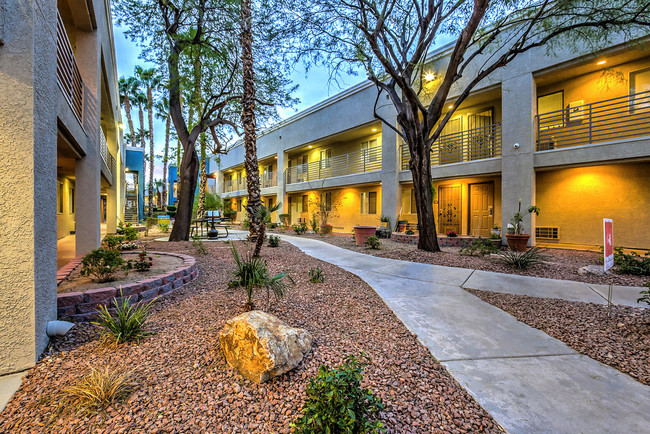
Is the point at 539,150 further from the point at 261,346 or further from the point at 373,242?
the point at 261,346

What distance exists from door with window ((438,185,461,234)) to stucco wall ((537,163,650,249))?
297 cm

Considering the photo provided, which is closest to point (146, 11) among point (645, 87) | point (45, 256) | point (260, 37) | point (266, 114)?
point (260, 37)

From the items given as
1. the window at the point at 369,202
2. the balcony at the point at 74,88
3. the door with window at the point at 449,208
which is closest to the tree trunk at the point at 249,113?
the balcony at the point at 74,88

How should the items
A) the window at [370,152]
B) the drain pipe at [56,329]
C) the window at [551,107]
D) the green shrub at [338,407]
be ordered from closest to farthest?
the green shrub at [338,407] < the drain pipe at [56,329] < the window at [551,107] < the window at [370,152]

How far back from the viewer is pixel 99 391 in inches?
73.4

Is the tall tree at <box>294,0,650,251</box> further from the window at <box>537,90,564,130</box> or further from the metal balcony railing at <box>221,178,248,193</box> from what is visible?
the metal balcony railing at <box>221,178,248,193</box>

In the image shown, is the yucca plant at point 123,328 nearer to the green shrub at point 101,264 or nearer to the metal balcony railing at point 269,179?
the green shrub at point 101,264

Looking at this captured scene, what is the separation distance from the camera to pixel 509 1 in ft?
23.0

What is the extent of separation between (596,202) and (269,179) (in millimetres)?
19772

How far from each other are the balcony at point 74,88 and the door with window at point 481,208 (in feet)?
43.9

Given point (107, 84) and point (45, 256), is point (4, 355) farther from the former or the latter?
point (107, 84)

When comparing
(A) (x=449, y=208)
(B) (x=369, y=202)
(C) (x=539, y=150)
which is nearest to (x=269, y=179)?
(B) (x=369, y=202)

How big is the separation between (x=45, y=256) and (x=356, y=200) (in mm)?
14815

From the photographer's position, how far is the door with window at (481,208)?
37.9 feet
